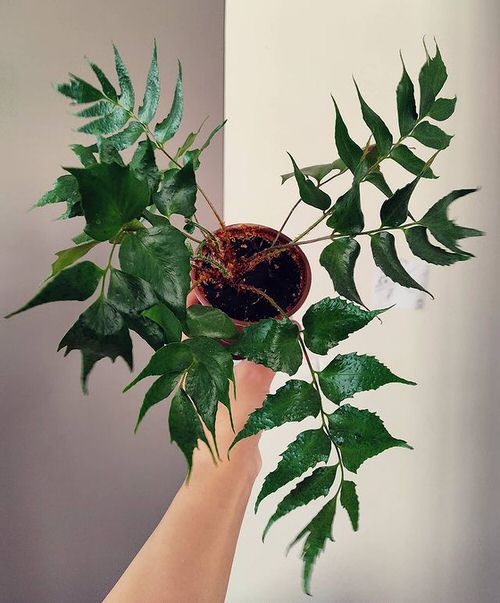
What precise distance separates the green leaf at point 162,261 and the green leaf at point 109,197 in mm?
15

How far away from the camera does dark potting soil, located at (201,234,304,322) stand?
0.60m

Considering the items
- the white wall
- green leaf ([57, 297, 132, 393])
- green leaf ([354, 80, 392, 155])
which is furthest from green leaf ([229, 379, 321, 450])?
the white wall

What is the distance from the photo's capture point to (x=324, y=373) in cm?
43

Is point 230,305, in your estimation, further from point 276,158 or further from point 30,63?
point 30,63

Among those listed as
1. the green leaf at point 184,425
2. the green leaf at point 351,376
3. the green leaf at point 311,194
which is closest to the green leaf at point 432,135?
the green leaf at point 311,194

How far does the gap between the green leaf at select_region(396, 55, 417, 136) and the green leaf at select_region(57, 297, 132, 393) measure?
0.31 m

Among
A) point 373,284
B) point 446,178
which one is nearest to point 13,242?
point 373,284

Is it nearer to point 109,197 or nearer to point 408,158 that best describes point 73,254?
point 109,197

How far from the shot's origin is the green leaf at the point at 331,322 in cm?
42

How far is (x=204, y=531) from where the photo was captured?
563mm

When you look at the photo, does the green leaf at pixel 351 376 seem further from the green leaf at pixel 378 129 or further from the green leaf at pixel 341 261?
the green leaf at pixel 378 129

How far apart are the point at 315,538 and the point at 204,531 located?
0.61 ft

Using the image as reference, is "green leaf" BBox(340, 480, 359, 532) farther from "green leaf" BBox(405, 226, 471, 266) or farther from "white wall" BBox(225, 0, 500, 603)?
"white wall" BBox(225, 0, 500, 603)

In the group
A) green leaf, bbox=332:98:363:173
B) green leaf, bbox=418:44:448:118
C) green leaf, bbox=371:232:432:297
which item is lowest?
green leaf, bbox=371:232:432:297
